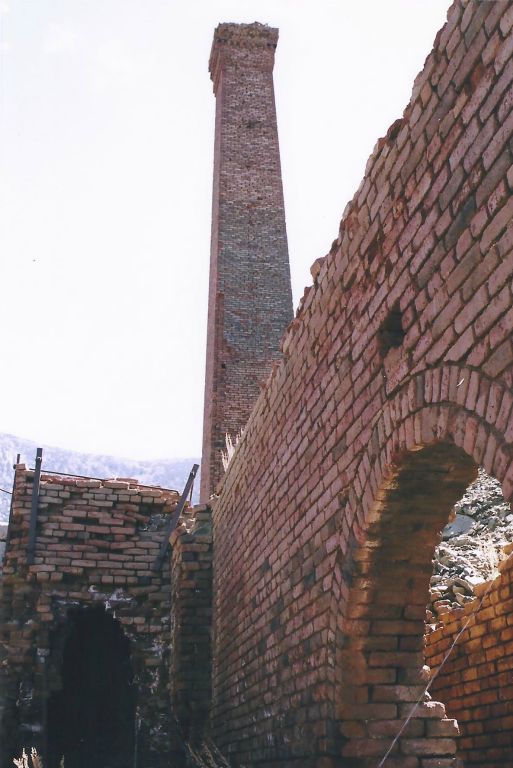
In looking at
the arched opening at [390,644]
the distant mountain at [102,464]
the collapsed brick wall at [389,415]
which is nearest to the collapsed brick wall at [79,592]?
the collapsed brick wall at [389,415]

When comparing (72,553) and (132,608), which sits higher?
(72,553)

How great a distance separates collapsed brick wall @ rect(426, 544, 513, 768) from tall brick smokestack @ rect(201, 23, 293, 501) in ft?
25.7

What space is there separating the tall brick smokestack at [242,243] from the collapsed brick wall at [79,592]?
15.9ft

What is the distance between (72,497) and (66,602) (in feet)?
3.61

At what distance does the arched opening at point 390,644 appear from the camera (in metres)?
3.62

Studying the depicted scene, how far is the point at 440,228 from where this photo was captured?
304 centimetres

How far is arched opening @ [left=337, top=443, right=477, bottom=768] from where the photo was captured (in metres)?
3.62

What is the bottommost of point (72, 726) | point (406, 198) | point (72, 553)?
point (72, 726)

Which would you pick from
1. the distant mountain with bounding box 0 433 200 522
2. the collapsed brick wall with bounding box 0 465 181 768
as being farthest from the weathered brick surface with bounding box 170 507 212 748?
the distant mountain with bounding box 0 433 200 522

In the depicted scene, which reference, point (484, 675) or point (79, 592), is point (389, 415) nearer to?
point (484, 675)

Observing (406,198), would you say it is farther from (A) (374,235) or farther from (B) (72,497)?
(B) (72,497)

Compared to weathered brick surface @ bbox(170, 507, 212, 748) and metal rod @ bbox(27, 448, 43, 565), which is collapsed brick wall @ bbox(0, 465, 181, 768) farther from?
weathered brick surface @ bbox(170, 507, 212, 748)

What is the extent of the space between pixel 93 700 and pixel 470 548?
174 inches

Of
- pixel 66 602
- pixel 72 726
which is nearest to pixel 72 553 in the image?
pixel 66 602
